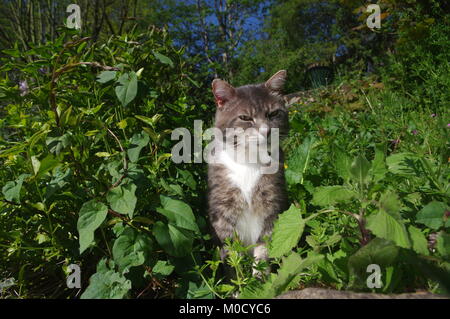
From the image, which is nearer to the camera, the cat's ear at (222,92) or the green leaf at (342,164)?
the green leaf at (342,164)

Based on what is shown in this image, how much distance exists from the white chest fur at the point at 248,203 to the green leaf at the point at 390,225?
93 centimetres

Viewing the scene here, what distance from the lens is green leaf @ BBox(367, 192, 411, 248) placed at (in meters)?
1.02

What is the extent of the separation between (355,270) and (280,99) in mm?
1606

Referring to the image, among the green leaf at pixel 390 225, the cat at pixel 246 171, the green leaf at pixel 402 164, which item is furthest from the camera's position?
the cat at pixel 246 171

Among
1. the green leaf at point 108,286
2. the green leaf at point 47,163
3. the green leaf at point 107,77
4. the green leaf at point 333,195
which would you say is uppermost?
the green leaf at point 107,77

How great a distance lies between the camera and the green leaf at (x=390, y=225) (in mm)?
1024

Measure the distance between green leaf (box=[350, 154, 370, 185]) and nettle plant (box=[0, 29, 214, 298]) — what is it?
665 millimetres

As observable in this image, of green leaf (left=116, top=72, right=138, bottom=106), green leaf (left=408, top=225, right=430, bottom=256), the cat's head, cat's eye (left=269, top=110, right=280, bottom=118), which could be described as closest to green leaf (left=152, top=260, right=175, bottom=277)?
green leaf (left=116, top=72, right=138, bottom=106)

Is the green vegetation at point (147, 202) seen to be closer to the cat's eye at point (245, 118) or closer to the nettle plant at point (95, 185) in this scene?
the nettle plant at point (95, 185)

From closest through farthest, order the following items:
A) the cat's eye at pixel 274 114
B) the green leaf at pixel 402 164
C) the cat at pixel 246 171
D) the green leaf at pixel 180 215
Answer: the green leaf at pixel 180 215 < the green leaf at pixel 402 164 < the cat at pixel 246 171 < the cat's eye at pixel 274 114

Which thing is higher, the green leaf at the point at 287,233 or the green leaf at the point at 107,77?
the green leaf at the point at 107,77

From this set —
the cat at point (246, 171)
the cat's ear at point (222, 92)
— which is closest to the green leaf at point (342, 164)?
the cat at point (246, 171)

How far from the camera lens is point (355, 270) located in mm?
1100

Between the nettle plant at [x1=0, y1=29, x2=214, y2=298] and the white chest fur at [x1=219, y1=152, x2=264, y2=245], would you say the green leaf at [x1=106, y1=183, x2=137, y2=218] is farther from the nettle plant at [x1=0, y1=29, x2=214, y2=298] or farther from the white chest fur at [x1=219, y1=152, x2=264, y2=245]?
the white chest fur at [x1=219, y1=152, x2=264, y2=245]
